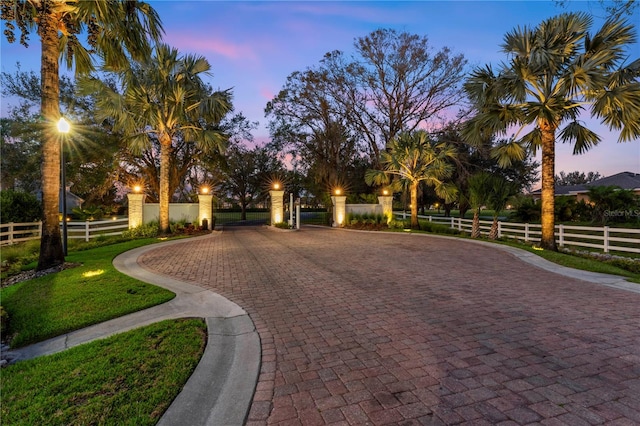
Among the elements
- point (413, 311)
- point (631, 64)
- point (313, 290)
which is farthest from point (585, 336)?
point (631, 64)

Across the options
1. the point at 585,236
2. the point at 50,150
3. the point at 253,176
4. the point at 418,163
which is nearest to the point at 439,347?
the point at 50,150

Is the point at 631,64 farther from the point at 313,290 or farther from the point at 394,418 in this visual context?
the point at 394,418

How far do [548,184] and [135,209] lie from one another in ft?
63.3

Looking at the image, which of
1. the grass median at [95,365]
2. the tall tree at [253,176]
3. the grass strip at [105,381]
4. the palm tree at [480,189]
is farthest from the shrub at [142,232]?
the tall tree at [253,176]

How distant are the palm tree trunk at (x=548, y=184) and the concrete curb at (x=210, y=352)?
36.9 feet

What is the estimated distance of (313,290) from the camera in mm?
5930

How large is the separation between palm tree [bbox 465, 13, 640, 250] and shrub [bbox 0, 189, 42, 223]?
19.1m

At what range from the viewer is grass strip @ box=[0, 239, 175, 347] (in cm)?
414

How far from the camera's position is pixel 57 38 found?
7.91 meters

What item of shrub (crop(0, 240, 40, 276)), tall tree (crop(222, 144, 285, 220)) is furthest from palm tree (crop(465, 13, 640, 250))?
tall tree (crop(222, 144, 285, 220))

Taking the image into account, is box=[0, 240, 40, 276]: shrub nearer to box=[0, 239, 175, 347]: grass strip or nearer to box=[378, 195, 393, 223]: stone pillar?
box=[0, 239, 175, 347]: grass strip

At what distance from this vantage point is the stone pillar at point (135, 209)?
17.1 m

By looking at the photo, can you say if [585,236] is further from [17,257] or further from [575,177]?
[575,177]

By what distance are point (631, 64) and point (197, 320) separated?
13.9 metres
